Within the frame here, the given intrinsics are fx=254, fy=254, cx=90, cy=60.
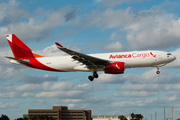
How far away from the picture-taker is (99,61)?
155 ft

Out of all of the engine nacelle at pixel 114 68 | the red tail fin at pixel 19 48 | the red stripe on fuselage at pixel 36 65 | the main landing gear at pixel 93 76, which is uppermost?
the red tail fin at pixel 19 48

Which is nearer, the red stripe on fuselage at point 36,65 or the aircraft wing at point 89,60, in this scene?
the aircraft wing at point 89,60

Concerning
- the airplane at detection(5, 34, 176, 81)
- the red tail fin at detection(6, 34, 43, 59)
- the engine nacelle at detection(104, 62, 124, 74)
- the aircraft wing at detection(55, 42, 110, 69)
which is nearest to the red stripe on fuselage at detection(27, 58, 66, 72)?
the airplane at detection(5, 34, 176, 81)

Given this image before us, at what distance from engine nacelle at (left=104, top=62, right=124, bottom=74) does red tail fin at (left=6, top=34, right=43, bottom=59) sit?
615 inches

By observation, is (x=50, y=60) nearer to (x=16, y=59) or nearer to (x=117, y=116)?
(x=16, y=59)

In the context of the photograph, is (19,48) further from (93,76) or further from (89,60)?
(93,76)

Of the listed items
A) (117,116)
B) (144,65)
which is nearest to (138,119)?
(117,116)

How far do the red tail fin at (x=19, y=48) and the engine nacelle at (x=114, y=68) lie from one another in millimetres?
15614

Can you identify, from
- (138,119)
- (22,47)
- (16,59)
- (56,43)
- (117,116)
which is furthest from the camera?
(117,116)

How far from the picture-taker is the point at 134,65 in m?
47.0

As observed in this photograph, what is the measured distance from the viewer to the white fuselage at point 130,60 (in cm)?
4675

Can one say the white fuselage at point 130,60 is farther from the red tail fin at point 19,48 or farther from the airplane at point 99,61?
the red tail fin at point 19,48

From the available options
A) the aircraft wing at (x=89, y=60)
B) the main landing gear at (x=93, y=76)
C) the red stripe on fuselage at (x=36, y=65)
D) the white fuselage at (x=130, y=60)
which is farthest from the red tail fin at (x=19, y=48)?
the main landing gear at (x=93, y=76)

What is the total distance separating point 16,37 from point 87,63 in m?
18.0
